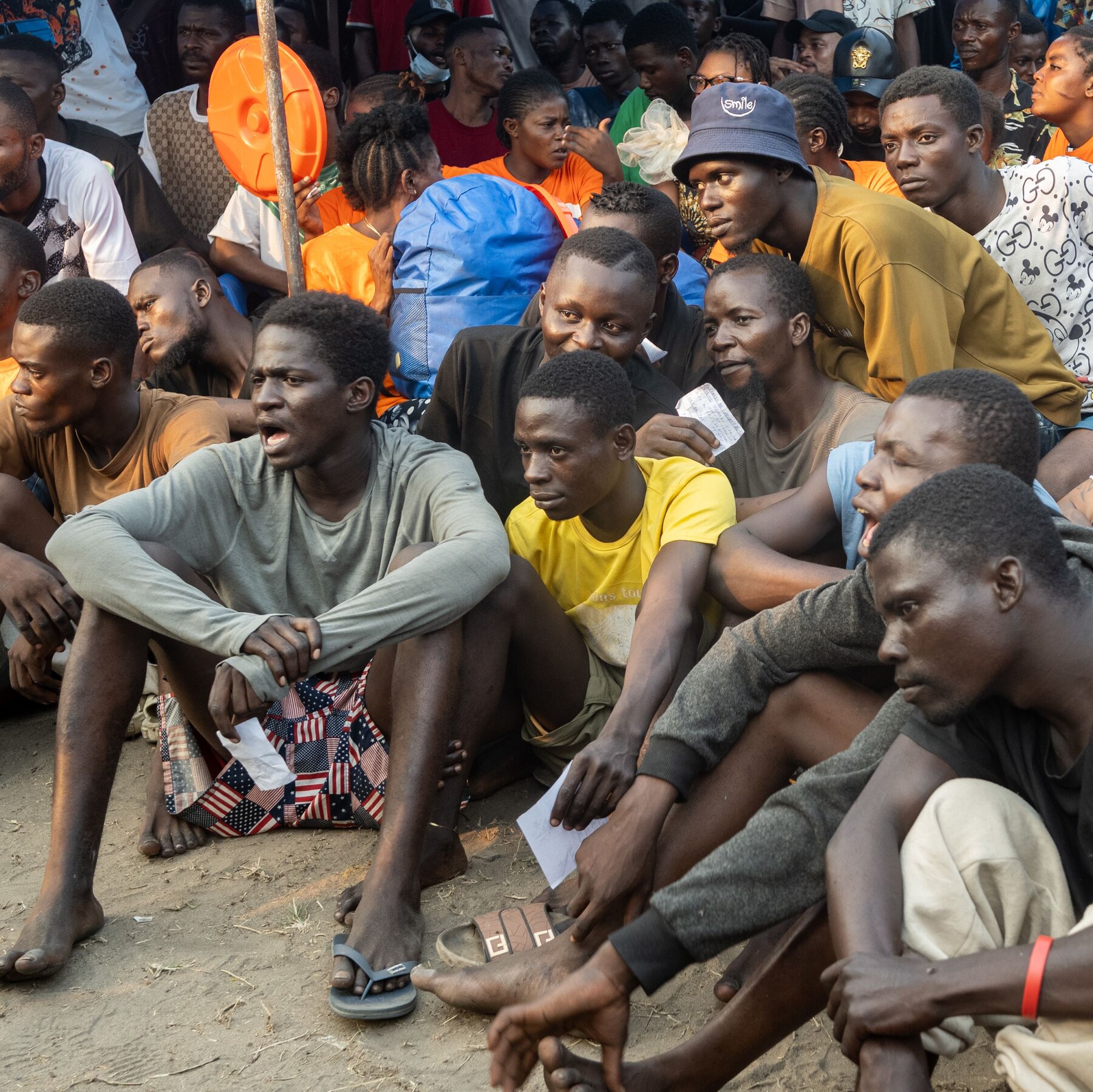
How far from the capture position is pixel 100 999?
9.20 feet

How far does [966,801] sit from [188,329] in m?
3.36

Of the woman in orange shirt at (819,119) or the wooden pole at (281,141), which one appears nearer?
the wooden pole at (281,141)

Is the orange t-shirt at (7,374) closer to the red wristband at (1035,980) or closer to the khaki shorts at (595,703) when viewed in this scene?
the khaki shorts at (595,703)

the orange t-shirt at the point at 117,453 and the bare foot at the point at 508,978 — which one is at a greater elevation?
Result: the orange t-shirt at the point at 117,453

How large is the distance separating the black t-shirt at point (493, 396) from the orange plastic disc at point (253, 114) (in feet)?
3.33

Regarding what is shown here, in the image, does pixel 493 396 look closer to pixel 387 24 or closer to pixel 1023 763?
pixel 1023 763

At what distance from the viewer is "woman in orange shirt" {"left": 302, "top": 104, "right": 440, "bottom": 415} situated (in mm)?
4906

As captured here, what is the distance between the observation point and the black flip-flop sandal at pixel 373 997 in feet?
8.80

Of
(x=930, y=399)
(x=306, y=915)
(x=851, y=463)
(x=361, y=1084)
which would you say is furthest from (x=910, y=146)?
(x=361, y=1084)

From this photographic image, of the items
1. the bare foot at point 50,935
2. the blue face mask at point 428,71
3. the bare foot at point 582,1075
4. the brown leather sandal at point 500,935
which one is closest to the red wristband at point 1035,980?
the bare foot at point 582,1075

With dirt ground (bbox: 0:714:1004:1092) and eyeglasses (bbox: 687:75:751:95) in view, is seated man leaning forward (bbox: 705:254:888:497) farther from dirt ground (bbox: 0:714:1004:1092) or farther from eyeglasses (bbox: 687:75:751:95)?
eyeglasses (bbox: 687:75:751:95)

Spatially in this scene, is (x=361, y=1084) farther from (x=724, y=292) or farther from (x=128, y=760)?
(x=724, y=292)

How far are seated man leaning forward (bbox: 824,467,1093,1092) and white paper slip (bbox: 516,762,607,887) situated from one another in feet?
2.77

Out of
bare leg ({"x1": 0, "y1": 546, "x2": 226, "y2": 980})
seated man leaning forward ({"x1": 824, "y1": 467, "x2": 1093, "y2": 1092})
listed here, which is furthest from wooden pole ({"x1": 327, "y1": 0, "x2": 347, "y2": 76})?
seated man leaning forward ({"x1": 824, "y1": 467, "x2": 1093, "y2": 1092})
